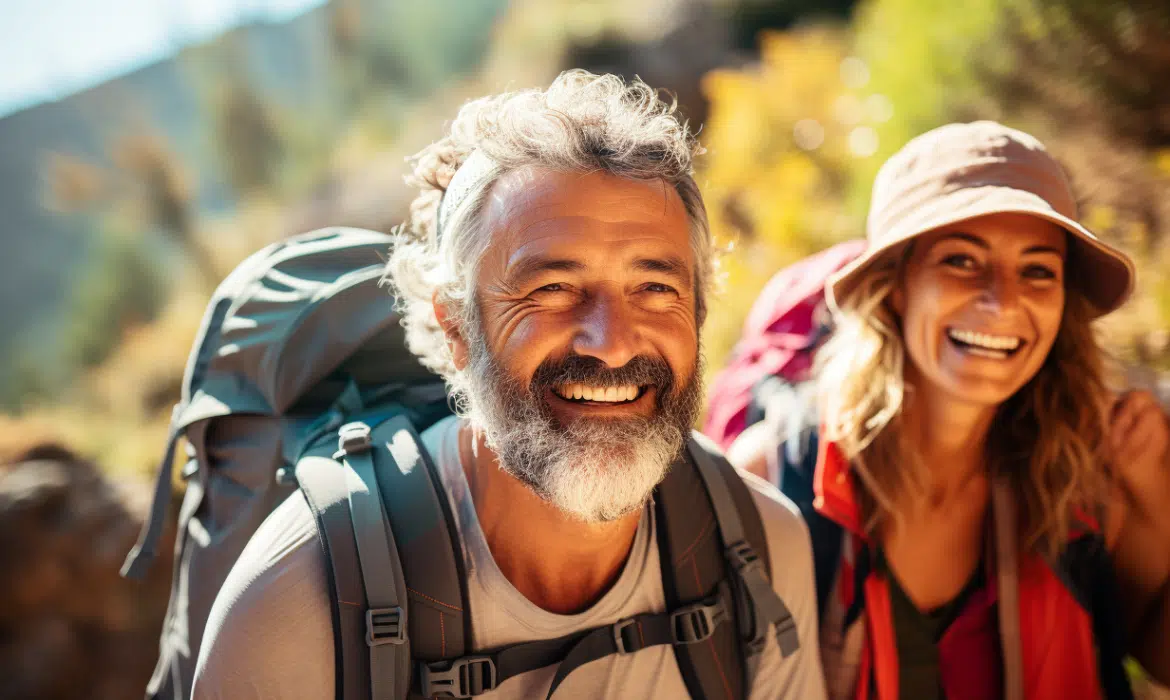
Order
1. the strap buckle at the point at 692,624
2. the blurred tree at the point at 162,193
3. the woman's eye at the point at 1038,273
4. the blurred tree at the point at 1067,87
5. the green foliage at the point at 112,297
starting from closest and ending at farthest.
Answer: the strap buckle at the point at 692,624 < the woman's eye at the point at 1038,273 < the blurred tree at the point at 1067,87 < the blurred tree at the point at 162,193 < the green foliage at the point at 112,297

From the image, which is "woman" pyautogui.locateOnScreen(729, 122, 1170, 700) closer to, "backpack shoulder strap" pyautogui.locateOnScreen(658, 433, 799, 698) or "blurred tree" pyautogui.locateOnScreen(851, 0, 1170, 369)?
"backpack shoulder strap" pyautogui.locateOnScreen(658, 433, 799, 698)

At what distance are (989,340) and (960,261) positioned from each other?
0.22 meters

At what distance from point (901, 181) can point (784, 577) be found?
1.10 metres

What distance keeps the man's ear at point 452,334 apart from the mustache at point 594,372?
244 millimetres

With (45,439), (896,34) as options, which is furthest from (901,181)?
(45,439)

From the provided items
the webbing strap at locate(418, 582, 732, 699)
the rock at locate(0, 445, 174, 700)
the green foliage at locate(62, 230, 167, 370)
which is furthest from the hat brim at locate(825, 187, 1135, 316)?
the green foliage at locate(62, 230, 167, 370)

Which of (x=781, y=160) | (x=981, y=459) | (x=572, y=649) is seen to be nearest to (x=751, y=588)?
(x=572, y=649)

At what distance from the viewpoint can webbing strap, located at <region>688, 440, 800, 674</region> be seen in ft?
5.50

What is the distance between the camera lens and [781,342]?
8.59 ft

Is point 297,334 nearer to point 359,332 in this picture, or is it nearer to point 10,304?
point 359,332

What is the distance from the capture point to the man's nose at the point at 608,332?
58.6 inches

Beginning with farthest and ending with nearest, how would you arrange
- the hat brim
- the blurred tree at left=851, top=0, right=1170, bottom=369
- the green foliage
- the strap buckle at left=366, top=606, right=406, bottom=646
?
the green foliage
the blurred tree at left=851, top=0, right=1170, bottom=369
the hat brim
the strap buckle at left=366, top=606, right=406, bottom=646

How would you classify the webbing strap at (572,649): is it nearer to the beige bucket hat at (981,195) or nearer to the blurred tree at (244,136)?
the beige bucket hat at (981,195)

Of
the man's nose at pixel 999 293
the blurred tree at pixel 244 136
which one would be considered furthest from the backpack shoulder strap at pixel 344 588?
the blurred tree at pixel 244 136
